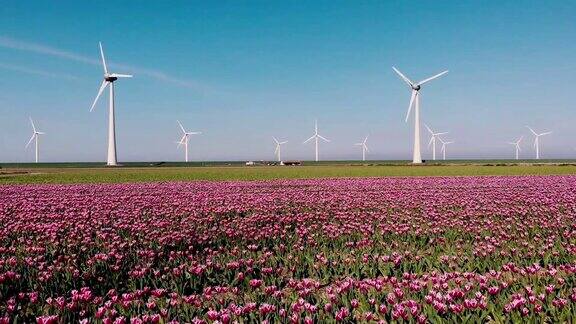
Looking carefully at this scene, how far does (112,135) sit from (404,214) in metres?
99.0

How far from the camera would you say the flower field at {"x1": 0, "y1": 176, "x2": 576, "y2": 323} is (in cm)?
633

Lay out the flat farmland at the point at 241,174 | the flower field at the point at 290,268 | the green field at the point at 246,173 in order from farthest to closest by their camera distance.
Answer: the green field at the point at 246,173, the flat farmland at the point at 241,174, the flower field at the point at 290,268

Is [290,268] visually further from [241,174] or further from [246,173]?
[246,173]

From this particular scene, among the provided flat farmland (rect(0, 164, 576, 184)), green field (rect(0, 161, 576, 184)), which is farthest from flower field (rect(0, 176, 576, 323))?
green field (rect(0, 161, 576, 184))

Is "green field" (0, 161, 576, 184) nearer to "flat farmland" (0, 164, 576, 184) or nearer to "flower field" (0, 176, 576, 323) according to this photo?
"flat farmland" (0, 164, 576, 184)

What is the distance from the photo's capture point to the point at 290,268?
923cm

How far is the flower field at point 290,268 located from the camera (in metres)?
6.33

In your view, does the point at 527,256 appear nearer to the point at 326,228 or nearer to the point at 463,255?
the point at 463,255

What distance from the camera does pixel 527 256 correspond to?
31.7 ft

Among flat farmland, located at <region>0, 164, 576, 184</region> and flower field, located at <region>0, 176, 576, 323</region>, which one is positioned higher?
flat farmland, located at <region>0, 164, 576, 184</region>

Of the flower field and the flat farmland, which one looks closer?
the flower field

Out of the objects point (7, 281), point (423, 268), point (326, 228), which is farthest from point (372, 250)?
point (7, 281)

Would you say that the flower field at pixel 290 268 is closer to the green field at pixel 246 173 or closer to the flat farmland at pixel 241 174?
the flat farmland at pixel 241 174

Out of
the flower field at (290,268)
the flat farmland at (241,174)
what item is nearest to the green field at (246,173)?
the flat farmland at (241,174)
